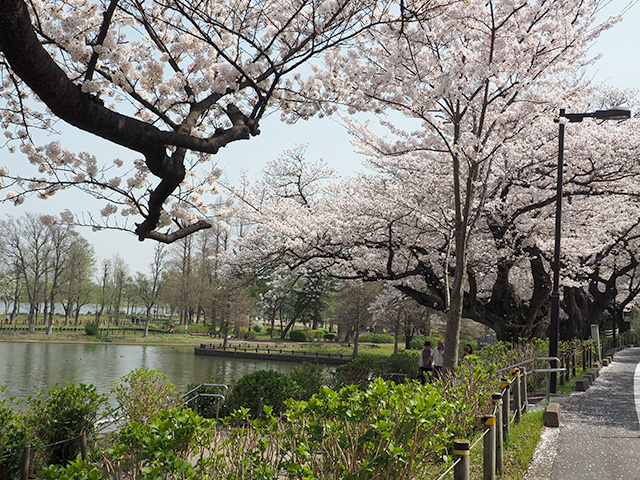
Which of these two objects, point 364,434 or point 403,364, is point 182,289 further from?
point 364,434

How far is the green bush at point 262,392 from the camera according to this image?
12023mm

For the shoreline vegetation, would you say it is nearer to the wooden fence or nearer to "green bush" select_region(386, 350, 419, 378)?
the wooden fence

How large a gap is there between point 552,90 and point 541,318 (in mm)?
7927

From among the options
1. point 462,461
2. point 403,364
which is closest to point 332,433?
point 462,461

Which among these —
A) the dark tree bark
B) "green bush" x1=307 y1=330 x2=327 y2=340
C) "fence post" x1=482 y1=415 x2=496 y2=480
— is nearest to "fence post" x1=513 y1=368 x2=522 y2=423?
"fence post" x1=482 y1=415 x2=496 y2=480

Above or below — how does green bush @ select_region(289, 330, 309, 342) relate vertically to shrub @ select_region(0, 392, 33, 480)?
below

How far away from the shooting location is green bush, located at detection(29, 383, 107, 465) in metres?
7.00

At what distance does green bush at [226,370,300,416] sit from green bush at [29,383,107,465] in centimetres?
489

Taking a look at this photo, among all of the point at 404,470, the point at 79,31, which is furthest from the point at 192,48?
the point at 404,470

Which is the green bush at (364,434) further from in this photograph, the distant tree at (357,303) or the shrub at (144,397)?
the distant tree at (357,303)

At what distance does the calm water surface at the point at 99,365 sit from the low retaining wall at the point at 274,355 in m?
0.85

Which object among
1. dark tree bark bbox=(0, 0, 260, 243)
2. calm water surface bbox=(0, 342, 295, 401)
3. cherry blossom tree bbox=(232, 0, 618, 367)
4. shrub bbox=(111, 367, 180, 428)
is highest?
cherry blossom tree bbox=(232, 0, 618, 367)

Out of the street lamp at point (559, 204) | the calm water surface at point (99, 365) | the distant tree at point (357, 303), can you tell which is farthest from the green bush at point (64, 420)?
the distant tree at point (357, 303)

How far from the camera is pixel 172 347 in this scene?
46.4 m
